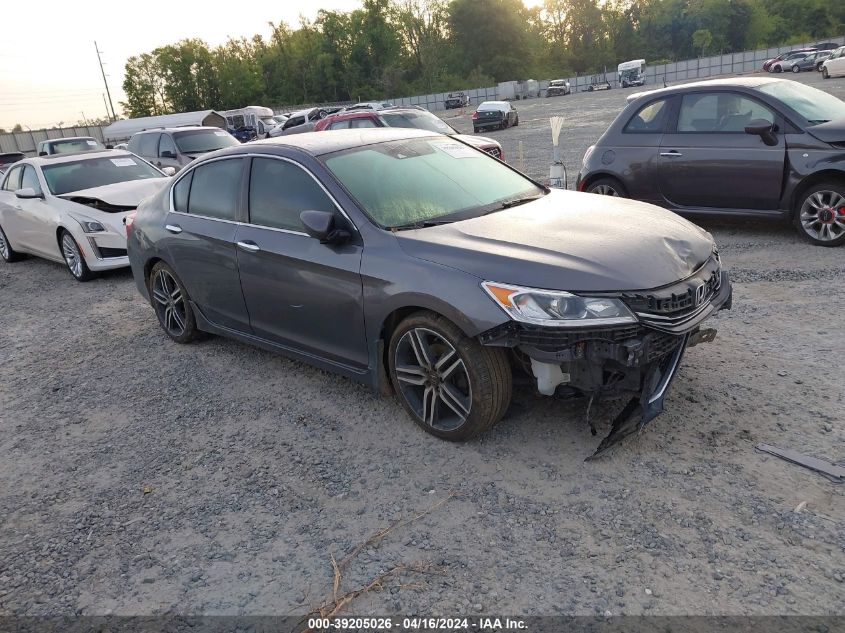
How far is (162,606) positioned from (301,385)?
2.24 m

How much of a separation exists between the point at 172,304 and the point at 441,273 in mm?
3291

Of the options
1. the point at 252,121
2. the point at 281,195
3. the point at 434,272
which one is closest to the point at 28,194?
the point at 281,195

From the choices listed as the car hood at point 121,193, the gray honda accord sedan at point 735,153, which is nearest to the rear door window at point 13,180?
the car hood at point 121,193

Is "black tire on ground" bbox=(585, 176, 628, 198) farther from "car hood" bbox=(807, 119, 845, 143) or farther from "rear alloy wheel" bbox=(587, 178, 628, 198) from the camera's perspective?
"car hood" bbox=(807, 119, 845, 143)

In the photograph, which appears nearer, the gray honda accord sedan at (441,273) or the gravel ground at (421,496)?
the gravel ground at (421,496)

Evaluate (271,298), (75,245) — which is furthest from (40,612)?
(75,245)

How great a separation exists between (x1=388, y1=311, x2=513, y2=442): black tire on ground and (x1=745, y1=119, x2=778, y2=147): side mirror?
493 cm

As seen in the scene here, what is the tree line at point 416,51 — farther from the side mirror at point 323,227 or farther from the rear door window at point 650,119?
the side mirror at point 323,227

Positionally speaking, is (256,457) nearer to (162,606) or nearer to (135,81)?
(162,606)

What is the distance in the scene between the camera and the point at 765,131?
6.91 m

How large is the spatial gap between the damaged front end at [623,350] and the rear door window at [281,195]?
162 centimetres

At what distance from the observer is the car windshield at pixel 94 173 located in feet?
30.9

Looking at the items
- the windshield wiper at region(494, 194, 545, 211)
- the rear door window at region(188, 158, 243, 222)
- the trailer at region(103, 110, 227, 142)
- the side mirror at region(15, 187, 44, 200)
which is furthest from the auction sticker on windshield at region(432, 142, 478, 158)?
the trailer at region(103, 110, 227, 142)

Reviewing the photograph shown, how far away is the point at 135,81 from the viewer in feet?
330
